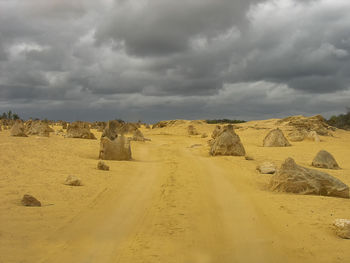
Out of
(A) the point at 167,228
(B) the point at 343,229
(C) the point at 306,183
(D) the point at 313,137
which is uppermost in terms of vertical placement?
(D) the point at 313,137

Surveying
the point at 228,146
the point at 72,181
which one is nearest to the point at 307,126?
the point at 228,146

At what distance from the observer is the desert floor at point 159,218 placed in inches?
208

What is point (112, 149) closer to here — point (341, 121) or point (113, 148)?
point (113, 148)

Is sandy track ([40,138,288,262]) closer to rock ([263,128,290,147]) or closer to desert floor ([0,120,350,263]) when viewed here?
desert floor ([0,120,350,263])

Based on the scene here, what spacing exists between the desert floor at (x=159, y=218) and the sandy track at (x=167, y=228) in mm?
17

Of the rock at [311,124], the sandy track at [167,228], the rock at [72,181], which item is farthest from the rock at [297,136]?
the rock at [72,181]

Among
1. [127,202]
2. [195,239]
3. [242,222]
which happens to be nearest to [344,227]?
[242,222]

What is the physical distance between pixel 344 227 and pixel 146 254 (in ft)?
11.4

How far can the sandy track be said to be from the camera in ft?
17.2

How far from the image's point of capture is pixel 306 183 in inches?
369

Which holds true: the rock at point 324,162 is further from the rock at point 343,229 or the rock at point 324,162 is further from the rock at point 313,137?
the rock at point 313,137

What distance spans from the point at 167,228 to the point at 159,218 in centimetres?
61

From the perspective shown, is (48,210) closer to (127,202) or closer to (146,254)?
(127,202)

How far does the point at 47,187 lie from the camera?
8.95 metres
